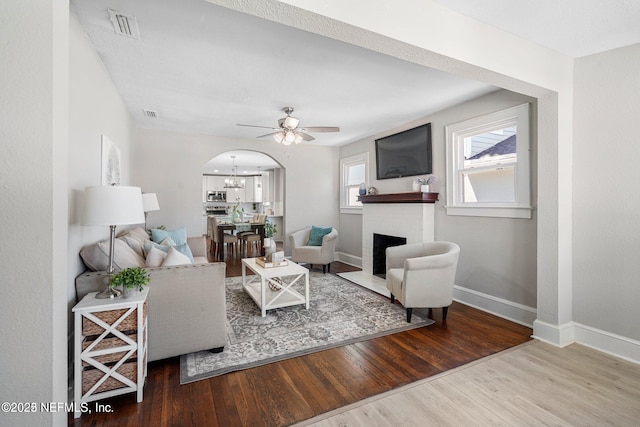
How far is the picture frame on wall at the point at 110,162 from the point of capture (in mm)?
2773

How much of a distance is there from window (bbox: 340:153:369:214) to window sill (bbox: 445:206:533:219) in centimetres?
222

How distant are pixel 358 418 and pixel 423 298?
1.64m

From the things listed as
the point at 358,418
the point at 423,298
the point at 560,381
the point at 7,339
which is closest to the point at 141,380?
the point at 7,339

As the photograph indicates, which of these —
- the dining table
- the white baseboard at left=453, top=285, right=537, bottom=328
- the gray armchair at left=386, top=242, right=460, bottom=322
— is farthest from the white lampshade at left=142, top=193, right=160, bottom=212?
the white baseboard at left=453, top=285, right=537, bottom=328

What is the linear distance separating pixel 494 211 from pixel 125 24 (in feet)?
12.9

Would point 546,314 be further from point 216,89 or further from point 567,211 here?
point 216,89

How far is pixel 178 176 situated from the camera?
17.3 ft

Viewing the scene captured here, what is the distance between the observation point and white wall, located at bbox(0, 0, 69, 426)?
1.13 meters

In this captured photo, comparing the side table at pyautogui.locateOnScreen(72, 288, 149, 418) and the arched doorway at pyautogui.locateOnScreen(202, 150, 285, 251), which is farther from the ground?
the arched doorway at pyautogui.locateOnScreen(202, 150, 285, 251)

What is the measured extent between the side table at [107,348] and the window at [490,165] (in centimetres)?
359

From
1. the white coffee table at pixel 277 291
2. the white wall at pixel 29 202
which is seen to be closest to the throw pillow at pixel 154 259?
the white coffee table at pixel 277 291

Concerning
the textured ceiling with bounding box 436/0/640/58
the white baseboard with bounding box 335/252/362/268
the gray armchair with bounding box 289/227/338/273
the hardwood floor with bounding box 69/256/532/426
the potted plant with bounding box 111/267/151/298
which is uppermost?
the textured ceiling with bounding box 436/0/640/58

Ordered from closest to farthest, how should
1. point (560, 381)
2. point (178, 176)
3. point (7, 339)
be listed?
point (7, 339) < point (560, 381) < point (178, 176)

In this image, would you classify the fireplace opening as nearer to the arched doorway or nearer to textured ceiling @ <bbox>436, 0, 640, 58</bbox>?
textured ceiling @ <bbox>436, 0, 640, 58</bbox>
